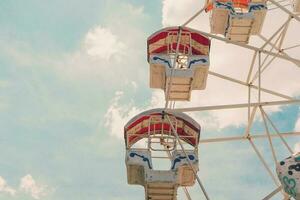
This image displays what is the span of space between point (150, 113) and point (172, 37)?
2.73m

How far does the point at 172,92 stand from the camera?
18.2 meters

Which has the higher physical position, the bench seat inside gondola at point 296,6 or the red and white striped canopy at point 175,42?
the bench seat inside gondola at point 296,6

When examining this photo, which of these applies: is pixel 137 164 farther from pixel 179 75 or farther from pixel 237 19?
pixel 237 19

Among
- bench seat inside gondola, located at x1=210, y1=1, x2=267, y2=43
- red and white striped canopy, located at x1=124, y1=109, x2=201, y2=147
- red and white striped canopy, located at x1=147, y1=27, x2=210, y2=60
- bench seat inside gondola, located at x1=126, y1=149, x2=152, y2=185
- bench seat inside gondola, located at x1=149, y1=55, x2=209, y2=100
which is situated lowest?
bench seat inside gondola, located at x1=126, y1=149, x2=152, y2=185

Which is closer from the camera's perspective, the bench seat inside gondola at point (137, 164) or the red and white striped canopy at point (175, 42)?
the bench seat inside gondola at point (137, 164)

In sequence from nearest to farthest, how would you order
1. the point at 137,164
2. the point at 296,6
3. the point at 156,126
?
1. the point at 137,164
2. the point at 156,126
3. the point at 296,6

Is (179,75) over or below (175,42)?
below

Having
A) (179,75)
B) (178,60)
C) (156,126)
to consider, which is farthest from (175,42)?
(156,126)

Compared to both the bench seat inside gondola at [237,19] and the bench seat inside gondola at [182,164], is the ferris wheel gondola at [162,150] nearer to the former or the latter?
the bench seat inside gondola at [182,164]

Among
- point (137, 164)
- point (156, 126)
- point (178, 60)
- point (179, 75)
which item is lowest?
point (137, 164)

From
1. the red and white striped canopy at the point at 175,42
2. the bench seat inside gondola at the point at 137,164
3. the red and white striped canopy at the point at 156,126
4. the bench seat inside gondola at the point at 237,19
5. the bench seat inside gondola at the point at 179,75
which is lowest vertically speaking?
the bench seat inside gondola at the point at 137,164

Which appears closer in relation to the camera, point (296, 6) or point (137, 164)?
point (137, 164)

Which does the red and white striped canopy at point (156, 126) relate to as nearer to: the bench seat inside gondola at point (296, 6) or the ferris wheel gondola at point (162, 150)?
the ferris wheel gondola at point (162, 150)

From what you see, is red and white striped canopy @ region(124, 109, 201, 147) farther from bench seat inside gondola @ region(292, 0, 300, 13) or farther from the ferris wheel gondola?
bench seat inside gondola @ region(292, 0, 300, 13)
